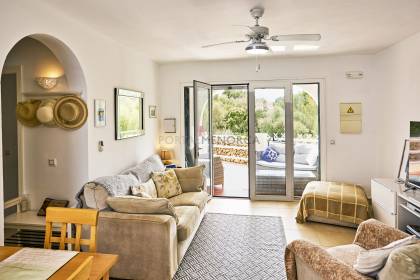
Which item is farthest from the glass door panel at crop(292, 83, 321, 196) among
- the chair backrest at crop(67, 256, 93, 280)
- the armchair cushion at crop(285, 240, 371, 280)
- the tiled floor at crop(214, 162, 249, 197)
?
the chair backrest at crop(67, 256, 93, 280)

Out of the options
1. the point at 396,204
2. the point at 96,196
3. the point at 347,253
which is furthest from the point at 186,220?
the point at 396,204

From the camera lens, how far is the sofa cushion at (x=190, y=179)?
4.58 meters

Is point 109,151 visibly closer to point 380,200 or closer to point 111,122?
point 111,122

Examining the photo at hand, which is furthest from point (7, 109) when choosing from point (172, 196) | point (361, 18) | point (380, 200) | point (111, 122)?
point (380, 200)

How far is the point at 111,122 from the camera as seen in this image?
13.7 feet

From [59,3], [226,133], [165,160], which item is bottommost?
[165,160]

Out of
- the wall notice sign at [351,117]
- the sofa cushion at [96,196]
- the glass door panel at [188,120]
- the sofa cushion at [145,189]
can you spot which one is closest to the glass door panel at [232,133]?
the glass door panel at [188,120]

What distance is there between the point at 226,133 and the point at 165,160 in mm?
3221

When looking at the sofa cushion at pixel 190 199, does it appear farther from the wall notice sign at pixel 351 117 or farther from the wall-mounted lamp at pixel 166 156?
the wall notice sign at pixel 351 117

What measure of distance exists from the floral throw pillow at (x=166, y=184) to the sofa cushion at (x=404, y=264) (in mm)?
3000

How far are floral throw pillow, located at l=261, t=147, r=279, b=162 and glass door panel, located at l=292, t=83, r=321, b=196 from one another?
0.37m

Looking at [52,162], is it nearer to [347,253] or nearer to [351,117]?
[347,253]

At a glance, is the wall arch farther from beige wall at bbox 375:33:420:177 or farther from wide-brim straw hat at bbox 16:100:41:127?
beige wall at bbox 375:33:420:177

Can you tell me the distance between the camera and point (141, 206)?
2.88 m
